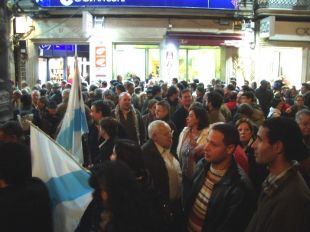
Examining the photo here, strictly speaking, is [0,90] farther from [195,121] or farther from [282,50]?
[282,50]

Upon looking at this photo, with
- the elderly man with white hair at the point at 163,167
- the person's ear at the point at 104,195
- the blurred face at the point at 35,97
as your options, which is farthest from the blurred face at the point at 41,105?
the person's ear at the point at 104,195

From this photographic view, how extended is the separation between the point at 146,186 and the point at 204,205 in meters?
0.58

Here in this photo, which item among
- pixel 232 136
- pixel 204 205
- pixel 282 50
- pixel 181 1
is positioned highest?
pixel 181 1

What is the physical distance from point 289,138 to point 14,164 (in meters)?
2.09

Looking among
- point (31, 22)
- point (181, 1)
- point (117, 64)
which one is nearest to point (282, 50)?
point (181, 1)

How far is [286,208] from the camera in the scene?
111 inches

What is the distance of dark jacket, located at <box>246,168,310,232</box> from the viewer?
277cm

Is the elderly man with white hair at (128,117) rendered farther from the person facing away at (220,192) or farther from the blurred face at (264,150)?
the blurred face at (264,150)

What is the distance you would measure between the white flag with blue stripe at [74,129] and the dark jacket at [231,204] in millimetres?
3260

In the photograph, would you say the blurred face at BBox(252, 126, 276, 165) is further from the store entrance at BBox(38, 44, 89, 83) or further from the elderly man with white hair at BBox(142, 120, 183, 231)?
the store entrance at BBox(38, 44, 89, 83)

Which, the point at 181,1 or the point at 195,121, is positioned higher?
the point at 181,1

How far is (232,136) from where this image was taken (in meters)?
3.98

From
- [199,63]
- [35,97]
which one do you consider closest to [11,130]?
[35,97]

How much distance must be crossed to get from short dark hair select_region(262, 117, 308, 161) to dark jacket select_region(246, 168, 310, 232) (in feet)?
0.56
